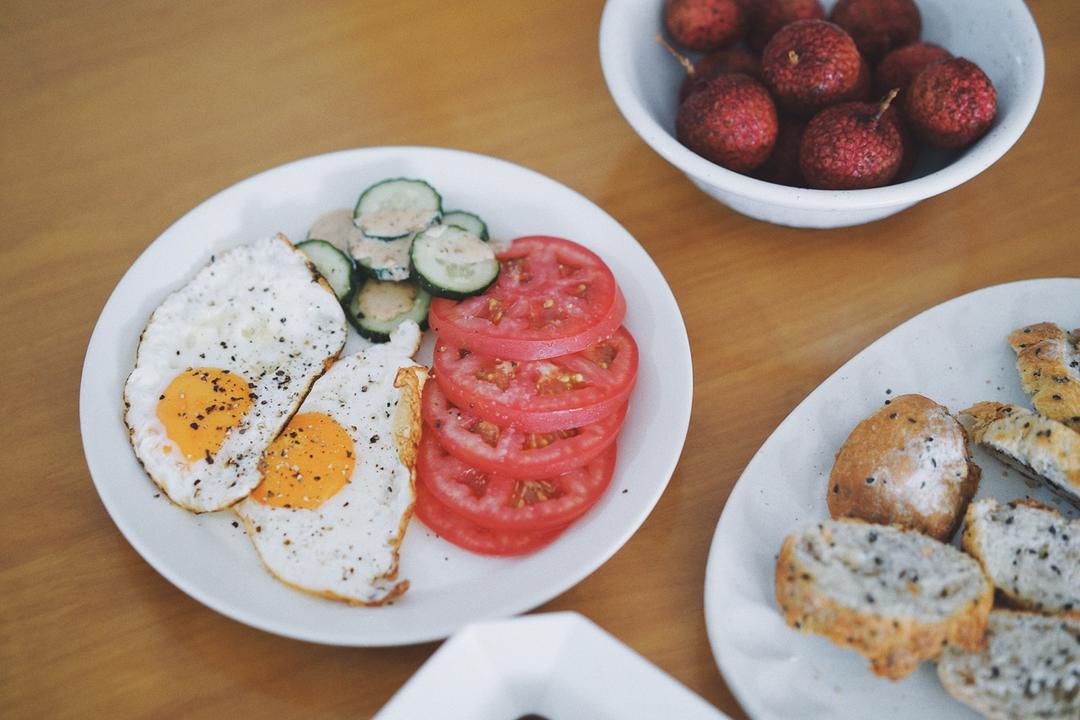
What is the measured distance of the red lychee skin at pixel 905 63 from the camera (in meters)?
2.83

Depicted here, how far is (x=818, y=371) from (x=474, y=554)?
3.86 ft

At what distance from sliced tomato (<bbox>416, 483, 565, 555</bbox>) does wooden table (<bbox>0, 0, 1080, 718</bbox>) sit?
17 centimetres

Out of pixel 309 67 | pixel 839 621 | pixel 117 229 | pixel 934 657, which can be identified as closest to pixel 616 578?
pixel 839 621

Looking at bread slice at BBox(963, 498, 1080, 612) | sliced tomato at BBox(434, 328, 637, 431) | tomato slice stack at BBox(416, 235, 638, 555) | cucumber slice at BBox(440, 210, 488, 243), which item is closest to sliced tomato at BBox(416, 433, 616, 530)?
tomato slice stack at BBox(416, 235, 638, 555)

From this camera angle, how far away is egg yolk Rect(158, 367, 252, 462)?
7.77ft

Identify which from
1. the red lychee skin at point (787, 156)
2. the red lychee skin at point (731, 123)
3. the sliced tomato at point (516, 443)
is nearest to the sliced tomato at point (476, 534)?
the sliced tomato at point (516, 443)

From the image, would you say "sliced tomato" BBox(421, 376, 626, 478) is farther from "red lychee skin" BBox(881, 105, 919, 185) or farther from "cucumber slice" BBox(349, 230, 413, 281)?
"red lychee skin" BBox(881, 105, 919, 185)

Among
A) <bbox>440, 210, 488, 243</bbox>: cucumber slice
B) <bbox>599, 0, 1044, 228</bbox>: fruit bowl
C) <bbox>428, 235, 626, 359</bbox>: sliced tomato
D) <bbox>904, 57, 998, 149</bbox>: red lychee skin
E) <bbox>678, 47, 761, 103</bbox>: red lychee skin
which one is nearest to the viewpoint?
<bbox>428, 235, 626, 359</bbox>: sliced tomato

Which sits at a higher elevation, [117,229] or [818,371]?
[818,371]

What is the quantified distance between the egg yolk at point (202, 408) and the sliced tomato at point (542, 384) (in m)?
0.58

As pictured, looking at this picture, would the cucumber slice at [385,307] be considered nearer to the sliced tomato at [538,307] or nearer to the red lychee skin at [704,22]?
the sliced tomato at [538,307]

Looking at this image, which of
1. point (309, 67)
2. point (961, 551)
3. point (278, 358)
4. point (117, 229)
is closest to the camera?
point (961, 551)

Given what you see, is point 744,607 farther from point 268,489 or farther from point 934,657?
point 268,489

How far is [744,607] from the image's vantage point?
207cm
